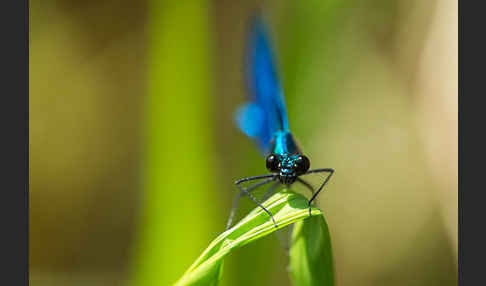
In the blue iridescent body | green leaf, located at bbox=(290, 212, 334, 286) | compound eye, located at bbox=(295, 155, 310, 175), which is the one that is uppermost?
the blue iridescent body

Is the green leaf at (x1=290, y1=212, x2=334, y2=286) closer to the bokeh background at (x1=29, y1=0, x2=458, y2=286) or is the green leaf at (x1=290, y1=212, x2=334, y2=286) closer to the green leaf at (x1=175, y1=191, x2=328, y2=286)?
the green leaf at (x1=175, y1=191, x2=328, y2=286)

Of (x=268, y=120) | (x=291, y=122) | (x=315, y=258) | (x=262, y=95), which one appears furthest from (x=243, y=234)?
(x=291, y=122)

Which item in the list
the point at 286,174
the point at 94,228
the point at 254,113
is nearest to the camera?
the point at 286,174

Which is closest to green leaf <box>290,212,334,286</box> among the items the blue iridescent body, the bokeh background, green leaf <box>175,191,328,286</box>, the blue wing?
green leaf <box>175,191,328,286</box>

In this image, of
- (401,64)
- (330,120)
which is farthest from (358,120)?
(401,64)

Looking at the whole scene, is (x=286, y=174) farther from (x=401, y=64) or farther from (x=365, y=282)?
(x=401, y=64)

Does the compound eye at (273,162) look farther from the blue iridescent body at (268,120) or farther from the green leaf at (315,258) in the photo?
the green leaf at (315,258)

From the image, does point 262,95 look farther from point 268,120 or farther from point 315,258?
point 315,258
